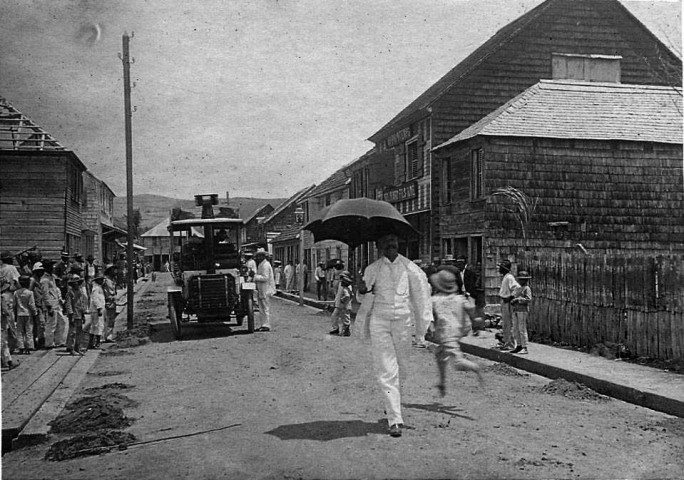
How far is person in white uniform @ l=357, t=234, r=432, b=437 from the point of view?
6.12 metres

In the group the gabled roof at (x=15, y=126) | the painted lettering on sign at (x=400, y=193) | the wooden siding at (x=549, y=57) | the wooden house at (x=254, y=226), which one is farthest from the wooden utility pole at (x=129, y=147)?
the wooden house at (x=254, y=226)

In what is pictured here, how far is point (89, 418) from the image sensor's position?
6664 millimetres

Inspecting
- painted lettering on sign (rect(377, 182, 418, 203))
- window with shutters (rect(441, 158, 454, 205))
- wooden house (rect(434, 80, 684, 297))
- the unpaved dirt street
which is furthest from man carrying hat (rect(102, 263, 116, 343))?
window with shutters (rect(441, 158, 454, 205))

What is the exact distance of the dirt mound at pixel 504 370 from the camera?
10172mm

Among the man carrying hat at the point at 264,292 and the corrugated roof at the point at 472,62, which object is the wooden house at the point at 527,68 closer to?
the corrugated roof at the point at 472,62

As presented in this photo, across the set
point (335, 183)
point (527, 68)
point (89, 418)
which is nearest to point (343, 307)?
point (89, 418)

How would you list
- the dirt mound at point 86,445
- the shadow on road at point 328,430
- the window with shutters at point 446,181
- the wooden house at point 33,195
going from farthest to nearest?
the window with shutters at point 446,181 → the wooden house at point 33,195 → the shadow on road at point 328,430 → the dirt mound at point 86,445

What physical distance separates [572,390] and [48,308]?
878cm

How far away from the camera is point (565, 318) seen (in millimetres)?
13141

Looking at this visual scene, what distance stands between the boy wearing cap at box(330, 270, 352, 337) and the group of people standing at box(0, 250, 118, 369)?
15.3 ft

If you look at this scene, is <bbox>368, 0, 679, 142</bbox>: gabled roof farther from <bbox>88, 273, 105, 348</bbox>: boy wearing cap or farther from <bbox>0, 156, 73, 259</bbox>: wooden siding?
<bbox>88, 273, 105, 348</bbox>: boy wearing cap

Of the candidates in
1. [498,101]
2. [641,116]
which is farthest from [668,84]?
[498,101]

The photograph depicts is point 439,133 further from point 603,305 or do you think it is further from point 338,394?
point 338,394

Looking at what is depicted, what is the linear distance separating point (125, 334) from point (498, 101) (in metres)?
13.4
